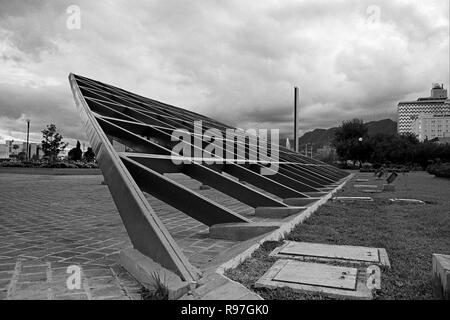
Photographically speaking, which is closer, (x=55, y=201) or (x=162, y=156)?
(x=162, y=156)

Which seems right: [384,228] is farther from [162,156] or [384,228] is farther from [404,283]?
[162,156]

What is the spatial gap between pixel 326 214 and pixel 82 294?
484 cm

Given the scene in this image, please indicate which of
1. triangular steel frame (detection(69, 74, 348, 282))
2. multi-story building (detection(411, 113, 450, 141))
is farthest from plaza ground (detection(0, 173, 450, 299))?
multi-story building (detection(411, 113, 450, 141))

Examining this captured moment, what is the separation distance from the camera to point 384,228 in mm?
5219

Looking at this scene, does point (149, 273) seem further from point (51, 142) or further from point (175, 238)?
point (51, 142)

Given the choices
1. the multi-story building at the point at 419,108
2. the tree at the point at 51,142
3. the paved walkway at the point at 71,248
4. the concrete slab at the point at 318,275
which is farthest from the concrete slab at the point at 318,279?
the multi-story building at the point at 419,108

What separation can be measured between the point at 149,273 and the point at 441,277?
2.12 meters

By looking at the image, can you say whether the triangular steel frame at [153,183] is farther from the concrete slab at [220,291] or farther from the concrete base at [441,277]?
the concrete base at [441,277]

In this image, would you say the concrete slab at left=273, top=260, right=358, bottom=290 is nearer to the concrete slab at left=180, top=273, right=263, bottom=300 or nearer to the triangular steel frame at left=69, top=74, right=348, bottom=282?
the concrete slab at left=180, top=273, right=263, bottom=300

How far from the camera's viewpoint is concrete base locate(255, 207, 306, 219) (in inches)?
234

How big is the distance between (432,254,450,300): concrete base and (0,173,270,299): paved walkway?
191cm

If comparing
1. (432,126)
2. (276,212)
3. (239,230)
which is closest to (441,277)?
(239,230)

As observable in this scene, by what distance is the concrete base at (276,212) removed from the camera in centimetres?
594
